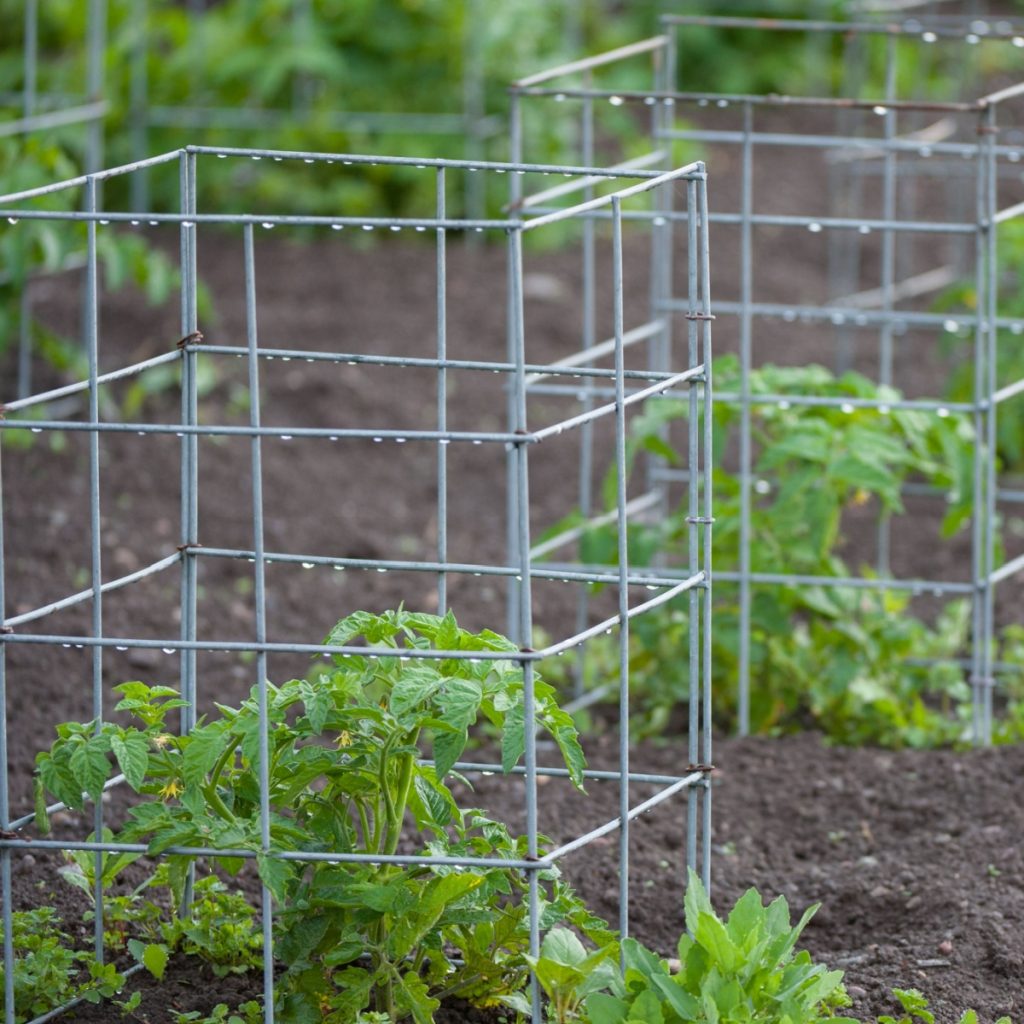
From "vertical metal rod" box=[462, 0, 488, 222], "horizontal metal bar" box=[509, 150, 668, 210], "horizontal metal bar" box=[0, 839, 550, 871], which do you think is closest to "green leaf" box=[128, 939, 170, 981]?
"horizontal metal bar" box=[0, 839, 550, 871]

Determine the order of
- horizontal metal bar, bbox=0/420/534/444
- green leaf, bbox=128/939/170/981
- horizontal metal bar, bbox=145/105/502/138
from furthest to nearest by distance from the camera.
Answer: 1. horizontal metal bar, bbox=145/105/502/138
2. green leaf, bbox=128/939/170/981
3. horizontal metal bar, bbox=0/420/534/444

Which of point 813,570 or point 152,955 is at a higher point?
point 813,570

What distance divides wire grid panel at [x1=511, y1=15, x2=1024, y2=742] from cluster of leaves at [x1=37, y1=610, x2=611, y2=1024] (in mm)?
1617

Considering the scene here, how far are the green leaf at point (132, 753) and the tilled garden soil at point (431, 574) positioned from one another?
0.54 meters

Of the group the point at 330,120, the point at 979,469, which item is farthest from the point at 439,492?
the point at 330,120

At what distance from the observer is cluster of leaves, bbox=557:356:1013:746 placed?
4172mm

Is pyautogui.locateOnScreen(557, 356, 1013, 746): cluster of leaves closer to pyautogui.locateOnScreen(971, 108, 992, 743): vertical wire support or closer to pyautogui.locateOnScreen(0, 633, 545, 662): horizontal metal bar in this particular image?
pyautogui.locateOnScreen(971, 108, 992, 743): vertical wire support

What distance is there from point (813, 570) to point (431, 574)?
1.58m

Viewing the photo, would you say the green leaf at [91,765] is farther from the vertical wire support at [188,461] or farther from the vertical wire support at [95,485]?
the vertical wire support at [188,461]

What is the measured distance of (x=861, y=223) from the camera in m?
4.06

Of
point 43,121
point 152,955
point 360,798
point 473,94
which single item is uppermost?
point 473,94

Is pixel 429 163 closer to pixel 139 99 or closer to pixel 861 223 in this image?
pixel 861 223

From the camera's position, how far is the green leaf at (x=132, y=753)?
2.62 meters

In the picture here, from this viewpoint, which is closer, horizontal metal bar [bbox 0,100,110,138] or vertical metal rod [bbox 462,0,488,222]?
horizontal metal bar [bbox 0,100,110,138]
